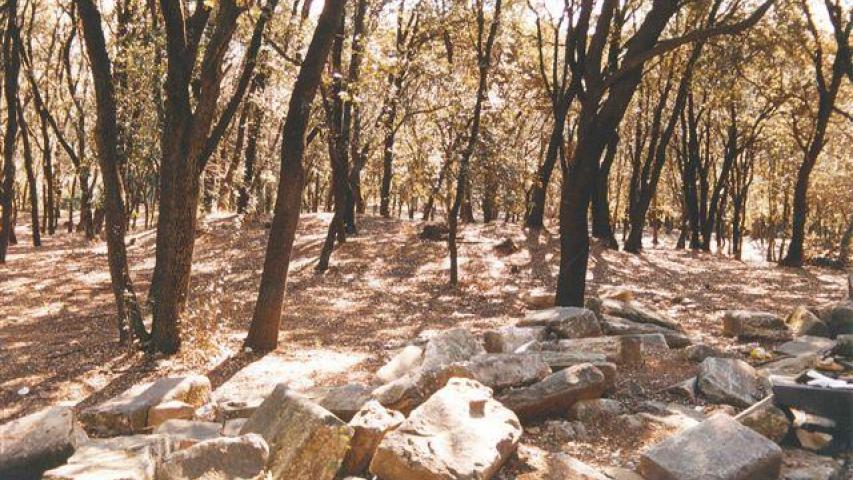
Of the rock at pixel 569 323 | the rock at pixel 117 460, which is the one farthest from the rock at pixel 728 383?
the rock at pixel 117 460

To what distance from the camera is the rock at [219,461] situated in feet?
13.9

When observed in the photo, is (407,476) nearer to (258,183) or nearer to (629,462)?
(629,462)

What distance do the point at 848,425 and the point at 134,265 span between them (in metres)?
16.4

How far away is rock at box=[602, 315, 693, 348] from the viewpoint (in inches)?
369

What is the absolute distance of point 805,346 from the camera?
855cm

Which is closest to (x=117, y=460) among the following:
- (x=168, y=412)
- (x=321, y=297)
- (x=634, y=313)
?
(x=168, y=412)

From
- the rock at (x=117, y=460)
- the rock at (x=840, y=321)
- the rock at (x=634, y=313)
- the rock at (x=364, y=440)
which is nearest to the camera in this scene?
the rock at (x=117, y=460)

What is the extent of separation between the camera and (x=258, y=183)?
2158 centimetres

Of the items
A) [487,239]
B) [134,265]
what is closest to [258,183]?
[134,265]

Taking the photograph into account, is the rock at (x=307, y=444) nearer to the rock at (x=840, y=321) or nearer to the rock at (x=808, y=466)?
the rock at (x=808, y=466)

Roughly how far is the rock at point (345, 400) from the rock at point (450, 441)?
91cm

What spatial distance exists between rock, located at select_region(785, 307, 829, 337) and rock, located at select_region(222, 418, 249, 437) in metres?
8.06

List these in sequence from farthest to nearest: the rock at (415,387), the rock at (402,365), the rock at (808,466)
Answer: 1. the rock at (402,365)
2. the rock at (415,387)
3. the rock at (808,466)

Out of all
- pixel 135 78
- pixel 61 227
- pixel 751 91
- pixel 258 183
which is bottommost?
pixel 61 227
